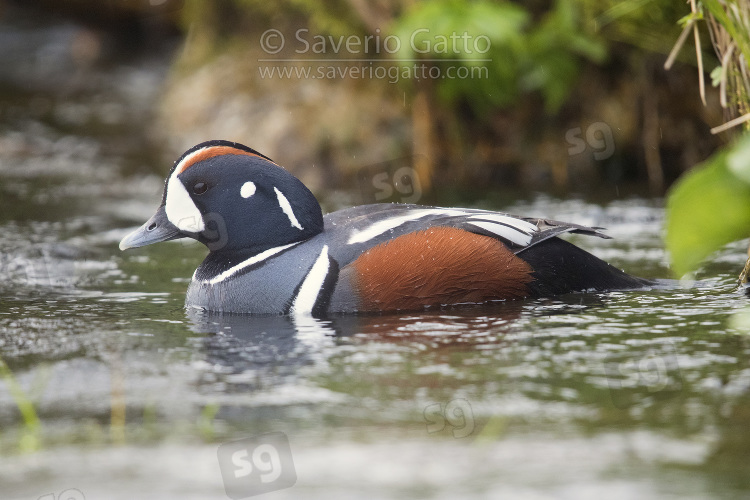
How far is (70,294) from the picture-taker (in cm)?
526

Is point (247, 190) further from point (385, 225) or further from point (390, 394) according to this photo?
point (390, 394)

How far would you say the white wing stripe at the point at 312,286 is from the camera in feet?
14.6

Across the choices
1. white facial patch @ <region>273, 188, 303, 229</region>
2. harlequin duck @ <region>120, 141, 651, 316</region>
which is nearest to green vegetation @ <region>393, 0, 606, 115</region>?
harlequin duck @ <region>120, 141, 651, 316</region>

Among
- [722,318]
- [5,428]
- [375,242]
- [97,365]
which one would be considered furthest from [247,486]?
[722,318]

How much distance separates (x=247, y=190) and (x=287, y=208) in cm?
22

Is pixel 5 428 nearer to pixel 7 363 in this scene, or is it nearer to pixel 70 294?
pixel 7 363

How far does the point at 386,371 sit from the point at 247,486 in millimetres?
998

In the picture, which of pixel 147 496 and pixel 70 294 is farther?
pixel 70 294

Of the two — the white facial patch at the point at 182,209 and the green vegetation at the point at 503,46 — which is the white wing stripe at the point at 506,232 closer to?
the white facial patch at the point at 182,209

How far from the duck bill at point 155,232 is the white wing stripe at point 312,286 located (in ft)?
2.54

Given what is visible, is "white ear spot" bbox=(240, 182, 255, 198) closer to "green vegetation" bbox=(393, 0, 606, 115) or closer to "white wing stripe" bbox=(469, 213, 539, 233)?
"white wing stripe" bbox=(469, 213, 539, 233)

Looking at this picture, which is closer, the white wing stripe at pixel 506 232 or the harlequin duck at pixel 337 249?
the harlequin duck at pixel 337 249

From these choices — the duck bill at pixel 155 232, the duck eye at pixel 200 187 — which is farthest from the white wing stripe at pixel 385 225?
the duck bill at pixel 155 232

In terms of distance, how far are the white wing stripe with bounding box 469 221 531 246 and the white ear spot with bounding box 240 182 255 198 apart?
1.09 meters
